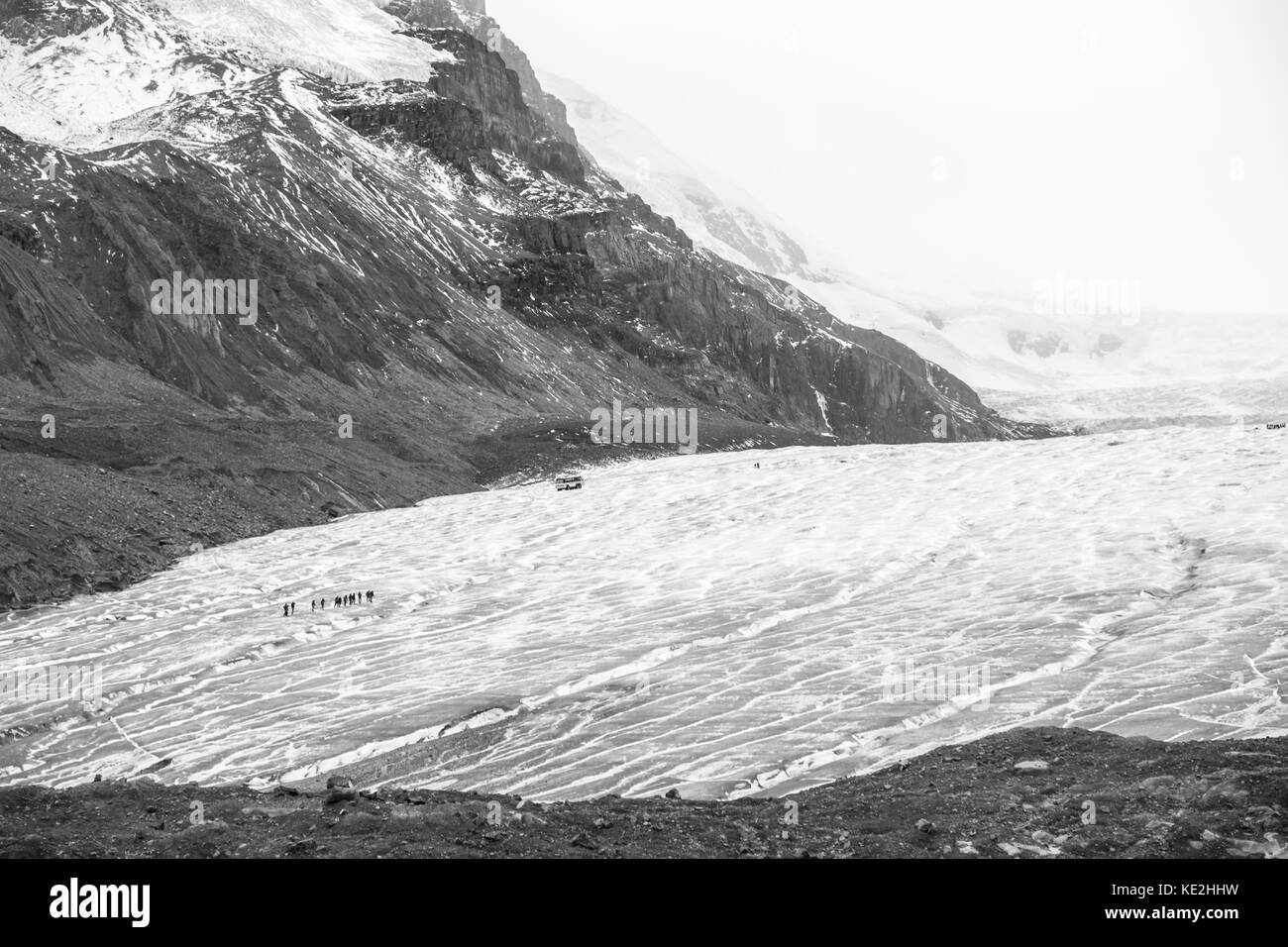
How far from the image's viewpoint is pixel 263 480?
54.5 m

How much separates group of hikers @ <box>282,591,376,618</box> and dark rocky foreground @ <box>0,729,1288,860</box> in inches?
675

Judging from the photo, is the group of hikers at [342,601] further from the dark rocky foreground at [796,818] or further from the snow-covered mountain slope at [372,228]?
the snow-covered mountain slope at [372,228]

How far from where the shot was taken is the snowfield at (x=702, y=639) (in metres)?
21.0

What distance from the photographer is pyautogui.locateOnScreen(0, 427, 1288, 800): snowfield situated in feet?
68.9

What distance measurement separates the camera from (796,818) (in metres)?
14.6

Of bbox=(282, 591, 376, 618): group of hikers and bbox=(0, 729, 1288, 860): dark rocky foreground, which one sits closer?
bbox=(0, 729, 1288, 860): dark rocky foreground

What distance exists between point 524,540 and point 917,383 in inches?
5175

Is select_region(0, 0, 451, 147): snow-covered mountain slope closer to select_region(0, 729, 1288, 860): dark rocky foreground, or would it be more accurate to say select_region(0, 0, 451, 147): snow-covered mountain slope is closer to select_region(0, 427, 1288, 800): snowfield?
→ select_region(0, 427, 1288, 800): snowfield

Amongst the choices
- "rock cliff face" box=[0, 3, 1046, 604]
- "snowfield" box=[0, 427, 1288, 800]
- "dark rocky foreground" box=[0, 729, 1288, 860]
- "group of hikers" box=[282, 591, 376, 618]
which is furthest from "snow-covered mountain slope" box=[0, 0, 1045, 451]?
"dark rocky foreground" box=[0, 729, 1288, 860]

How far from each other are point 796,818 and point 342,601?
22.9 metres

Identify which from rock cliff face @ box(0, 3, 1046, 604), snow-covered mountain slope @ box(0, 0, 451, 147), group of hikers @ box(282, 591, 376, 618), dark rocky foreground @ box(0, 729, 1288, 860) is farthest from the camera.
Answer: snow-covered mountain slope @ box(0, 0, 451, 147)

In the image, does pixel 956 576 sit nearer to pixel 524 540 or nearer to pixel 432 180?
pixel 524 540

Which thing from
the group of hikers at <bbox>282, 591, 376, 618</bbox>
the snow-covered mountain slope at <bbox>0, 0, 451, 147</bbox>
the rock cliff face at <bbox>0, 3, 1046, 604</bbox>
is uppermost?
the snow-covered mountain slope at <bbox>0, 0, 451, 147</bbox>

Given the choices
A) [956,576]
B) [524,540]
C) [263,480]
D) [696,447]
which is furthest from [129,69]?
[956,576]
